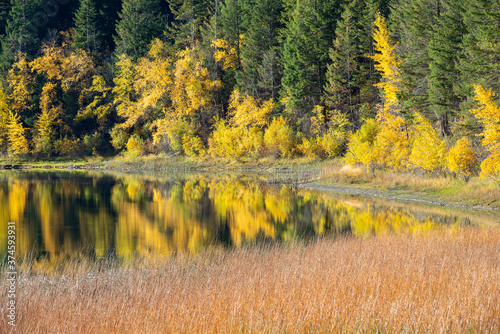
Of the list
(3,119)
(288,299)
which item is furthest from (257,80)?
(288,299)

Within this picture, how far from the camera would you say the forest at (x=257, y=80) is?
1212 inches

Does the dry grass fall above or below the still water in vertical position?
above

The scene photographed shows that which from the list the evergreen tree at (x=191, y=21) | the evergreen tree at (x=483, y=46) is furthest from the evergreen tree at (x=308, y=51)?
the evergreen tree at (x=483, y=46)

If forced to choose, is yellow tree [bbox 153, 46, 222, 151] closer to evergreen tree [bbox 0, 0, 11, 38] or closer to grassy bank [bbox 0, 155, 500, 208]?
grassy bank [bbox 0, 155, 500, 208]

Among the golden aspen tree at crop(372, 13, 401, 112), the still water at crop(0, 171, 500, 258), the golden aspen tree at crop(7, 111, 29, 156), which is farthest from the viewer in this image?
the golden aspen tree at crop(7, 111, 29, 156)

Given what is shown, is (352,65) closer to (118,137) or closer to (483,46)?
(483,46)

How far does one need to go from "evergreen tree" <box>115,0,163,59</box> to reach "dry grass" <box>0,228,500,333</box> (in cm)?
7278

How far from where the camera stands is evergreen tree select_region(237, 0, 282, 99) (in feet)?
201

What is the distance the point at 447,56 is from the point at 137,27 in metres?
60.4

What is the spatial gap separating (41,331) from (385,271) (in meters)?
6.18

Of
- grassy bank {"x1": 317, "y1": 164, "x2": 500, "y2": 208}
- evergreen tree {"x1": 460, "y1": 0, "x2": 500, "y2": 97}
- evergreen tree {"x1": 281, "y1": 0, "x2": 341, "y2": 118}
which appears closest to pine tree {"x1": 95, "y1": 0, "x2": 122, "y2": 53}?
evergreen tree {"x1": 281, "y1": 0, "x2": 341, "y2": 118}

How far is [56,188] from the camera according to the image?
38344 mm

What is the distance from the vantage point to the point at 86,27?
8100 centimetres

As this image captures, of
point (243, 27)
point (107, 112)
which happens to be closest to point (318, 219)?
point (243, 27)
